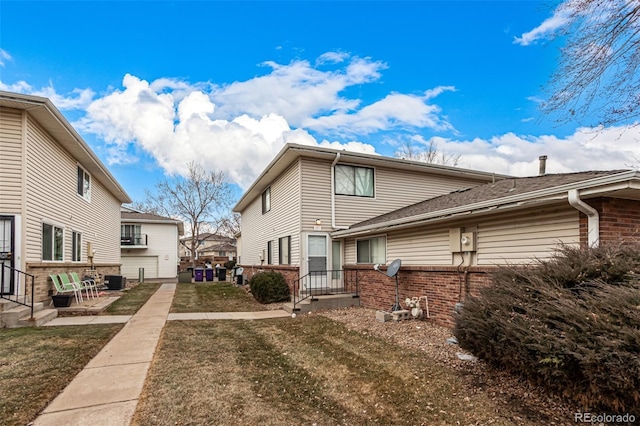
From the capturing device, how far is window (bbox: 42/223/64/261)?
33.7ft

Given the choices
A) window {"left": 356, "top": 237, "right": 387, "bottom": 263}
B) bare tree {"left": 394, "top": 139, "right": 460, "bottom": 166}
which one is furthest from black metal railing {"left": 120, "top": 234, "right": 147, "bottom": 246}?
window {"left": 356, "top": 237, "right": 387, "bottom": 263}

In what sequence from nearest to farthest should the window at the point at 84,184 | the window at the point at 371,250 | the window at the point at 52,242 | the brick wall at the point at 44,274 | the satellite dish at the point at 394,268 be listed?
the satellite dish at the point at 394,268 < the brick wall at the point at 44,274 < the window at the point at 52,242 < the window at the point at 371,250 < the window at the point at 84,184

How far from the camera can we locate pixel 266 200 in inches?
678

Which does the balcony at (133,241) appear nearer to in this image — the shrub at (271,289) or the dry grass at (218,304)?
the dry grass at (218,304)

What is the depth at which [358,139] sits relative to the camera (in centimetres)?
2289

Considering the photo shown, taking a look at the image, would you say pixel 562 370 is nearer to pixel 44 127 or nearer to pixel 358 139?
pixel 44 127

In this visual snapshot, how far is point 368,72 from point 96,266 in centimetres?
1455

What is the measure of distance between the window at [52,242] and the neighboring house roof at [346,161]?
7.02m

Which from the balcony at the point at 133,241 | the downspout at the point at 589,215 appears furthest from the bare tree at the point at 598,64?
the balcony at the point at 133,241

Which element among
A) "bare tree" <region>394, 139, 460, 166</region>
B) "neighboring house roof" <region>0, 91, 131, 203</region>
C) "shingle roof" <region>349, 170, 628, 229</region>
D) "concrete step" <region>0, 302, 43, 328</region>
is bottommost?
"concrete step" <region>0, 302, 43, 328</region>

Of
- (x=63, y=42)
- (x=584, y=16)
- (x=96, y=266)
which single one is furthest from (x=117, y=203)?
(x=584, y=16)

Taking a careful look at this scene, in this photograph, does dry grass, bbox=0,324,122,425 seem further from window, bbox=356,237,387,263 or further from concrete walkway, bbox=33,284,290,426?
window, bbox=356,237,387,263

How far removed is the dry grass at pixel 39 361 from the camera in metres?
3.85

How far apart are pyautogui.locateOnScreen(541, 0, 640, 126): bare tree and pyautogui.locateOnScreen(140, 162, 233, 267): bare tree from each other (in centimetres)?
3022
